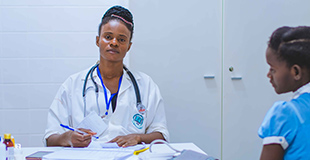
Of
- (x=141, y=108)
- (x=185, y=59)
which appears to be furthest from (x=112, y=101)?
(x=185, y=59)

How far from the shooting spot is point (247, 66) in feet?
8.98

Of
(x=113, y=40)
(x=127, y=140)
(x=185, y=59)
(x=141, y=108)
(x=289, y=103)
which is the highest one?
(x=113, y=40)

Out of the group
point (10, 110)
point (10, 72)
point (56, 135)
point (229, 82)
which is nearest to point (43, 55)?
point (10, 72)

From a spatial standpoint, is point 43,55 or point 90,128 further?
point 43,55

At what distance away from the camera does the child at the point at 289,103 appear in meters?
0.91

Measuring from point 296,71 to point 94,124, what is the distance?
3.60ft

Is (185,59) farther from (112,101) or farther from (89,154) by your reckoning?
(89,154)

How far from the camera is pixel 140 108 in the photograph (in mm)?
1926

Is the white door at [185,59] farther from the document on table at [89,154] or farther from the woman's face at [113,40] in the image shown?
the document on table at [89,154]

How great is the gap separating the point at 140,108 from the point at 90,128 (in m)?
0.33

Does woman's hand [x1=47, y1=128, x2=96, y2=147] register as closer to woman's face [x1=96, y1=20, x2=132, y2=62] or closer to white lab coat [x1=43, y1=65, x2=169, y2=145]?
white lab coat [x1=43, y1=65, x2=169, y2=145]

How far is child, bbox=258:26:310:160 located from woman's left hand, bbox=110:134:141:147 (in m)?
0.85

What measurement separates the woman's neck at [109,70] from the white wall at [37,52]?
0.68 m

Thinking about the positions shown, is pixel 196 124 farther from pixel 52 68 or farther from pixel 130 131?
pixel 52 68
